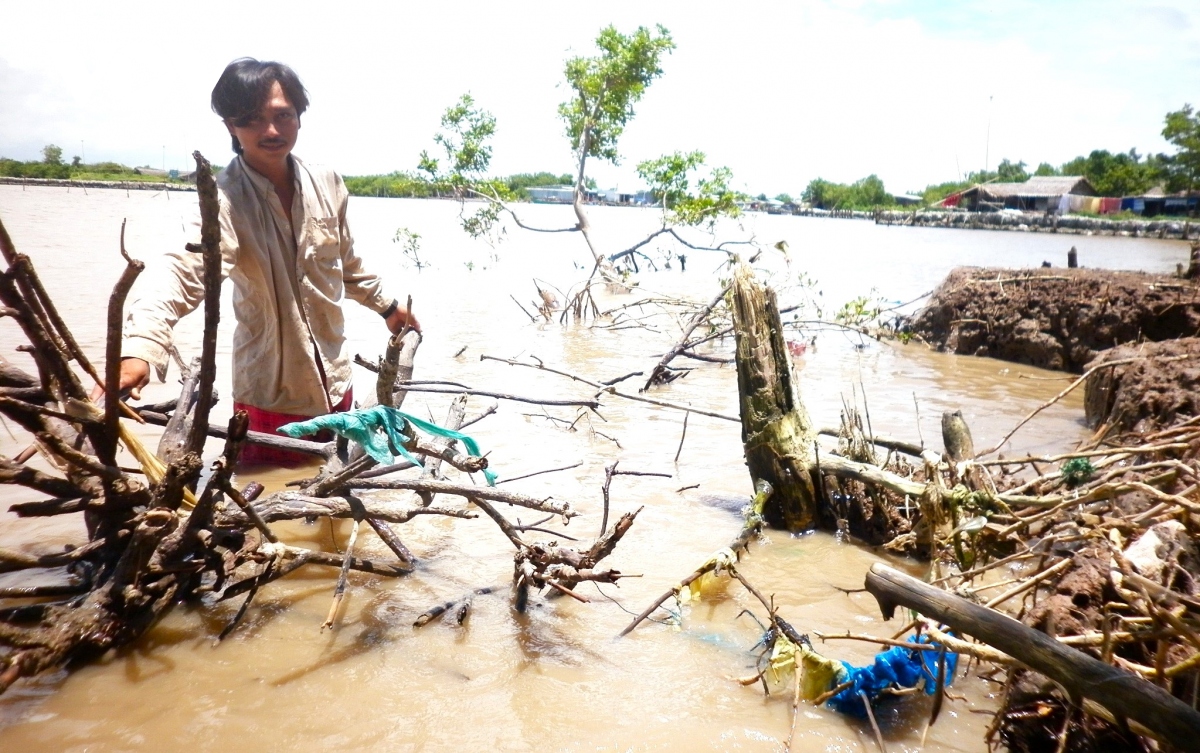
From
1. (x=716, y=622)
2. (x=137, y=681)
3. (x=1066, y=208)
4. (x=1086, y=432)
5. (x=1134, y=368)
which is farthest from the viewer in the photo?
(x=1066, y=208)

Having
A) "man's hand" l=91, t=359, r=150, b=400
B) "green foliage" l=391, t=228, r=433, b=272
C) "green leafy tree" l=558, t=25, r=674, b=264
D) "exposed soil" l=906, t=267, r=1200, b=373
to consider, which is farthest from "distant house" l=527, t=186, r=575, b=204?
"man's hand" l=91, t=359, r=150, b=400

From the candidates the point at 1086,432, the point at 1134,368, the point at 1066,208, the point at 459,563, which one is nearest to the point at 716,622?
the point at 459,563

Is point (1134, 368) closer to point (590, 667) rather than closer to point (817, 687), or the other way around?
point (817, 687)

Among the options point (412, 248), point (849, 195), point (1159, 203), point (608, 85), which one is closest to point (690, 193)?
point (608, 85)

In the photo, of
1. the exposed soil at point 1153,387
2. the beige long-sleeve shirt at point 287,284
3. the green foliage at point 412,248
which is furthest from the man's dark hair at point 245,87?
the green foliage at point 412,248

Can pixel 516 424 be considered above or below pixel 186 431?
below

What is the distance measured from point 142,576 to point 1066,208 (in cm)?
5603

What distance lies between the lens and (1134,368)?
449cm

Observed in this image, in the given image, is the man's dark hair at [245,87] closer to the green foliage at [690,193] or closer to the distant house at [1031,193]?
the green foliage at [690,193]

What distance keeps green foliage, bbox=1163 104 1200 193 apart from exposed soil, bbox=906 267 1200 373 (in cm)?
4366

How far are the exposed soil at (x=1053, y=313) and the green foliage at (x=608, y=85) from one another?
7.08 m

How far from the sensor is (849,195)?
79812mm

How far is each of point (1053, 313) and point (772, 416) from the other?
634 centimetres

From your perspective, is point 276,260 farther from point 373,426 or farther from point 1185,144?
point 1185,144
